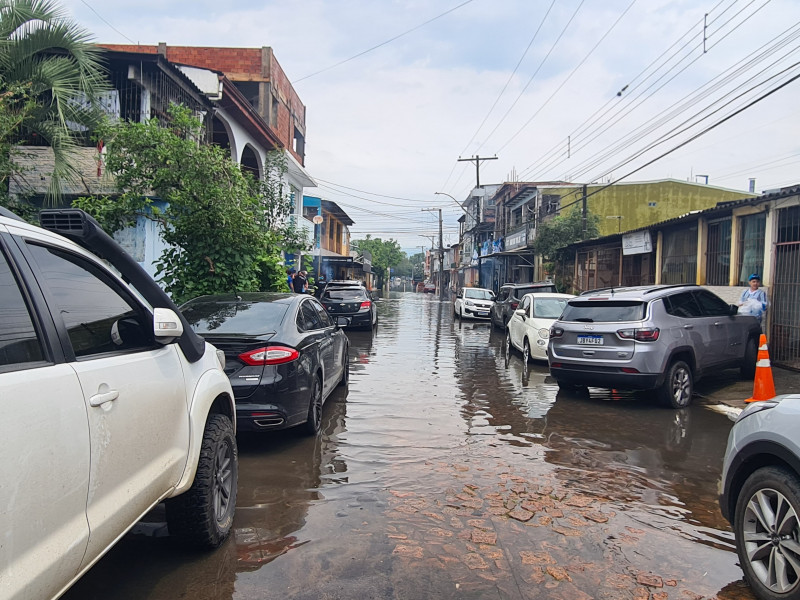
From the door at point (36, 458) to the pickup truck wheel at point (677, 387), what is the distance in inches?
299

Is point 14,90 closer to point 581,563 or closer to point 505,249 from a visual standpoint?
point 581,563

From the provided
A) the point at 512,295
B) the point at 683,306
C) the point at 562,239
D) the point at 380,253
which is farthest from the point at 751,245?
the point at 380,253

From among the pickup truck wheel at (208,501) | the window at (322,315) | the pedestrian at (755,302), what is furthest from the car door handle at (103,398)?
the pedestrian at (755,302)

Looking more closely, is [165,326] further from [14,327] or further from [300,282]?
[300,282]

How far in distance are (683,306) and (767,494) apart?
19.8ft

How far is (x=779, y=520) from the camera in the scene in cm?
310

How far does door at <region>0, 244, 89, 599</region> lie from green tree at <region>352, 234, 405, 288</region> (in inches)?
3190

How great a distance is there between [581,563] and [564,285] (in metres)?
24.0

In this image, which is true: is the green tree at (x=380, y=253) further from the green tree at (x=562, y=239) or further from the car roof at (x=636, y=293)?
the car roof at (x=636, y=293)

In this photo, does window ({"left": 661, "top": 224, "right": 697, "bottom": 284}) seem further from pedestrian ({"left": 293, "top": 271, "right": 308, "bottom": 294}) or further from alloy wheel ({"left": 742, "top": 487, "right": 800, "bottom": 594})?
alloy wheel ({"left": 742, "top": 487, "right": 800, "bottom": 594})

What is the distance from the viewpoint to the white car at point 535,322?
1218 cm

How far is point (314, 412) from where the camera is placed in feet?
21.2

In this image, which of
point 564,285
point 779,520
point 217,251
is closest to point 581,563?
point 779,520

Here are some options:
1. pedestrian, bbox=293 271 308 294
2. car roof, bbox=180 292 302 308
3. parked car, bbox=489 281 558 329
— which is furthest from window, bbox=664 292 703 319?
pedestrian, bbox=293 271 308 294
